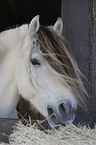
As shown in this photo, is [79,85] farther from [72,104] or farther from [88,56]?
[88,56]

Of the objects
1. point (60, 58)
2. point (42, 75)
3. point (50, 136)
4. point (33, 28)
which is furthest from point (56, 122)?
point (33, 28)

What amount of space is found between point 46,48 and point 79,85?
0.38 metres

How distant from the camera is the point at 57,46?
1.42m

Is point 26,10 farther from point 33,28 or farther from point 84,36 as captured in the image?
point 33,28

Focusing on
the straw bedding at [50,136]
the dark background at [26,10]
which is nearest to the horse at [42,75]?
the straw bedding at [50,136]

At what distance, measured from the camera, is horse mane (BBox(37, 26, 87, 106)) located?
1.38 meters

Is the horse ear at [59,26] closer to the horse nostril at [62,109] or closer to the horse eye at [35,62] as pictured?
the horse eye at [35,62]

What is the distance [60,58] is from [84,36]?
2.62ft

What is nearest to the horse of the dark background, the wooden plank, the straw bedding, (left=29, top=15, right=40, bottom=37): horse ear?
(left=29, top=15, right=40, bottom=37): horse ear

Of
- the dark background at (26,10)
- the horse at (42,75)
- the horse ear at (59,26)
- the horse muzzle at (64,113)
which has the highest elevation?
the dark background at (26,10)

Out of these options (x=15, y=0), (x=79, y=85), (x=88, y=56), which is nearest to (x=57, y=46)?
(x=79, y=85)

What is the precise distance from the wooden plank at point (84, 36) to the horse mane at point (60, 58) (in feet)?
1.97

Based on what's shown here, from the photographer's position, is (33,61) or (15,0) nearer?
(33,61)

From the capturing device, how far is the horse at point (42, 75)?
1369 mm
